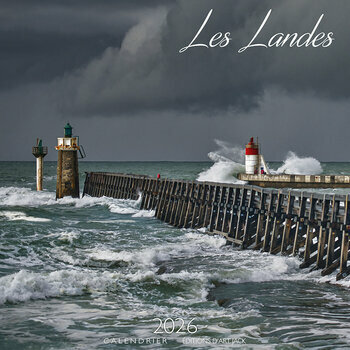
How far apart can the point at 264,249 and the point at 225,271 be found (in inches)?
141

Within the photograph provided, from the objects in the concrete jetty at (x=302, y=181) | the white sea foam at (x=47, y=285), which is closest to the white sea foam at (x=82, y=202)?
the concrete jetty at (x=302, y=181)

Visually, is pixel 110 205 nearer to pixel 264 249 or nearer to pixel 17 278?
pixel 264 249

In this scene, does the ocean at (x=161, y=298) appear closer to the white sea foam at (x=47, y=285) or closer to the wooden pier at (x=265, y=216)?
the white sea foam at (x=47, y=285)

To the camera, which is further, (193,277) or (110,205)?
(110,205)

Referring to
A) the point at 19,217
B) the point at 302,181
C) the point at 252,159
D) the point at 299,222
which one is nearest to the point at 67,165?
the point at 19,217

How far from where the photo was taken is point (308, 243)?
13.8m

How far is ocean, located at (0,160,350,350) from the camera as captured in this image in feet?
26.5

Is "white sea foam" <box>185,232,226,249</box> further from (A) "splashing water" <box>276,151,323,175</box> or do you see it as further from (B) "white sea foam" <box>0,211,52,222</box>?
(A) "splashing water" <box>276,151,323,175</box>

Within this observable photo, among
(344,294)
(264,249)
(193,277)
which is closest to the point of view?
(344,294)

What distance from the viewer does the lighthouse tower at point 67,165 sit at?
34.3 m

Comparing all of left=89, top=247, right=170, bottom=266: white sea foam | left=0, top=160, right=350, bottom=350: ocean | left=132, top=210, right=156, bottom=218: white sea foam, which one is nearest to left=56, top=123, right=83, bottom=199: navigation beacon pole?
left=132, top=210, right=156, bottom=218: white sea foam

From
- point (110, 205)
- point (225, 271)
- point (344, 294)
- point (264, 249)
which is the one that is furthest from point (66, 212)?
point (344, 294)

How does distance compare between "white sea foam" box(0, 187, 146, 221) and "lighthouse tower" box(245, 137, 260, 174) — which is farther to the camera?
"lighthouse tower" box(245, 137, 260, 174)

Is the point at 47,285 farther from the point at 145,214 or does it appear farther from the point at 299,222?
the point at 145,214
